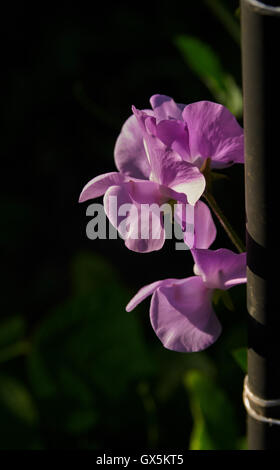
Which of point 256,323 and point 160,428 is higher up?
point 256,323

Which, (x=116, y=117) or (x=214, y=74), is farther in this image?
(x=116, y=117)

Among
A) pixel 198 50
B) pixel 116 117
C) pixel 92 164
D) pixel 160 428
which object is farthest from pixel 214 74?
pixel 92 164

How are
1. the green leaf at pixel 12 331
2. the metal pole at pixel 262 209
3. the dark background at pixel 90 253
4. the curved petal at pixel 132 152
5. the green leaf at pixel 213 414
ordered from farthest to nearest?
the green leaf at pixel 12 331, the dark background at pixel 90 253, the green leaf at pixel 213 414, the curved petal at pixel 132 152, the metal pole at pixel 262 209

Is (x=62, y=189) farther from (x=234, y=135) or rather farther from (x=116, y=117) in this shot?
(x=234, y=135)

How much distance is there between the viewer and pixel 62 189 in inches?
66.3

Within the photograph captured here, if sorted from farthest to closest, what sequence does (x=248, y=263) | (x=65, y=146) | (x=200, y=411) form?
(x=65, y=146), (x=200, y=411), (x=248, y=263)

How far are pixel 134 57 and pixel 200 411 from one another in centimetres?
83

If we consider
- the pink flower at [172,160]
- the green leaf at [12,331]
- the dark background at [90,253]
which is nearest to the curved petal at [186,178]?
the pink flower at [172,160]

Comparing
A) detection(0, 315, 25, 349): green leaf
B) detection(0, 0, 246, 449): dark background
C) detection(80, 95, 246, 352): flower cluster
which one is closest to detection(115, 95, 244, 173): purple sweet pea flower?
detection(80, 95, 246, 352): flower cluster

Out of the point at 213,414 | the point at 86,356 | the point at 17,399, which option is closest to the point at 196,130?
the point at 213,414

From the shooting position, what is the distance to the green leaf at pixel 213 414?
93 centimetres

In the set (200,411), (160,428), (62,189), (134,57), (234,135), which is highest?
(134,57)

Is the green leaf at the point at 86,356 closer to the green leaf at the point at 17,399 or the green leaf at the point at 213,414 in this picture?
the green leaf at the point at 17,399

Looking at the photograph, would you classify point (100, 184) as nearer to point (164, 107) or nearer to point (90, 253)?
point (164, 107)
